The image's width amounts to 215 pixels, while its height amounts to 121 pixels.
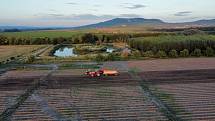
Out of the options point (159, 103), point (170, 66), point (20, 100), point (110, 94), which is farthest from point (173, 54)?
point (20, 100)

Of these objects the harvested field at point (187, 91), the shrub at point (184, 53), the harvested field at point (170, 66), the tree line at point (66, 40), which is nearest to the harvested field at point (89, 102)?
the harvested field at point (187, 91)

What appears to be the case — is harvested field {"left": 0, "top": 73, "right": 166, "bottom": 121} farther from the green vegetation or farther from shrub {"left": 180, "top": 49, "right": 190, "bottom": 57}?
shrub {"left": 180, "top": 49, "right": 190, "bottom": 57}

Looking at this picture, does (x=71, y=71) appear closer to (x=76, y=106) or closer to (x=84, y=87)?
(x=84, y=87)

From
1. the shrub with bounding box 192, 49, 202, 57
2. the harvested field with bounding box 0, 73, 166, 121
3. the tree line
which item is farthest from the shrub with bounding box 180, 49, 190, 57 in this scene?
the tree line

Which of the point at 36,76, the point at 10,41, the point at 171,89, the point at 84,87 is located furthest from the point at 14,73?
the point at 10,41

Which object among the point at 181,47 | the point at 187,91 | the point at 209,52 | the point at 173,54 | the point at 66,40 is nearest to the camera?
the point at 187,91

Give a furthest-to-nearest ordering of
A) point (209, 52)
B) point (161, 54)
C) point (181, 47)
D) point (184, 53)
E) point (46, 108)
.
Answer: point (181, 47) < point (209, 52) < point (184, 53) < point (161, 54) < point (46, 108)

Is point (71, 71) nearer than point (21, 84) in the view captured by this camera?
No

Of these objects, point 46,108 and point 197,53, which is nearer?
point 46,108

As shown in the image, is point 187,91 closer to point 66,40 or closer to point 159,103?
point 159,103
